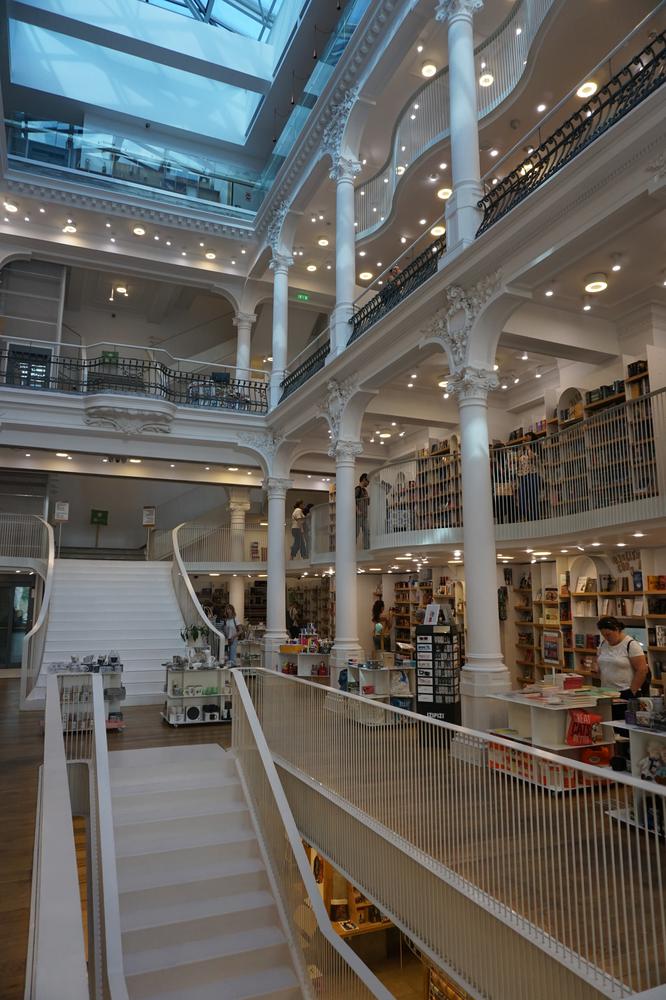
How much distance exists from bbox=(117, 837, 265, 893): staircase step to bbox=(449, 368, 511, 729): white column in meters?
2.63

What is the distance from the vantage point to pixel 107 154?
52.4 ft

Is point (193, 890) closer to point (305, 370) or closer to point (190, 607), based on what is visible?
point (190, 607)

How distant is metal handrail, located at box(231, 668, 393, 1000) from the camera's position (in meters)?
4.18

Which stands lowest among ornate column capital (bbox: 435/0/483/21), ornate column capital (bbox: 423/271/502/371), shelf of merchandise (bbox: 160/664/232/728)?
shelf of merchandise (bbox: 160/664/232/728)

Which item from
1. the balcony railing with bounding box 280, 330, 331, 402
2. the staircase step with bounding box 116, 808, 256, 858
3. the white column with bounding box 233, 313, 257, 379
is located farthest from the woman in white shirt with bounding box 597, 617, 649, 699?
the white column with bounding box 233, 313, 257, 379

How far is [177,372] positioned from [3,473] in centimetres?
625

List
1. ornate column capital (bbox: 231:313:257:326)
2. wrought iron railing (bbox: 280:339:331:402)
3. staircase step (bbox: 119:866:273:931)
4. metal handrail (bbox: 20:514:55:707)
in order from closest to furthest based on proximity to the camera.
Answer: staircase step (bbox: 119:866:273:931)
metal handrail (bbox: 20:514:55:707)
wrought iron railing (bbox: 280:339:331:402)
ornate column capital (bbox: 231:313:257:326)

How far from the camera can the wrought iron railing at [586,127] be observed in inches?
204

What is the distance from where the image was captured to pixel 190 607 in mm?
12648

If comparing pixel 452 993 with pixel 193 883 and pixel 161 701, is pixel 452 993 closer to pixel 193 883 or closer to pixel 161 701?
pixel 193 883

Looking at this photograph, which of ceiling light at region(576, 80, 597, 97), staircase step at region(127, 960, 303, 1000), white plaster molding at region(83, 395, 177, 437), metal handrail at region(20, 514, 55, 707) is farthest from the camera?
white plaster molding at region(83, 395, 177, 437)

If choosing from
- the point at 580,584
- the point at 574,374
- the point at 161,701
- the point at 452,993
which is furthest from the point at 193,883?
the point at 574,374

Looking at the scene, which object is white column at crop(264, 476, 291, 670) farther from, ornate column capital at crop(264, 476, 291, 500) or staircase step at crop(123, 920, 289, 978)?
staircase step at crop(123, 920, 289, 978)

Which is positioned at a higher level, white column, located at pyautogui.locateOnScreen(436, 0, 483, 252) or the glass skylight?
the glass skylight
